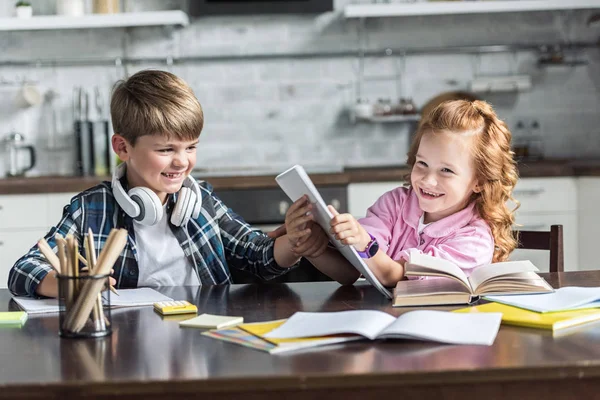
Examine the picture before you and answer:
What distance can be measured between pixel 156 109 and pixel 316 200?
52 cm

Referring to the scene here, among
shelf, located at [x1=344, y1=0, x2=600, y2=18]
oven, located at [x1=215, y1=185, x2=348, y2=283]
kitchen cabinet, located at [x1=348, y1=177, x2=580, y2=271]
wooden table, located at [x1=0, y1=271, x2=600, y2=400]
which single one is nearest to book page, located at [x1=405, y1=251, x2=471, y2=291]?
wooden table, located at [x1=0, y1=271, x2=600, y2=400]

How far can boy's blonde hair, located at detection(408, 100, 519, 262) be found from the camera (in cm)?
186

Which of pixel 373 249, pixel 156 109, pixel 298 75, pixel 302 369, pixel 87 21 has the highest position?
pixel 87 21

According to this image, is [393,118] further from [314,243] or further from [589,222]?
[314,243]

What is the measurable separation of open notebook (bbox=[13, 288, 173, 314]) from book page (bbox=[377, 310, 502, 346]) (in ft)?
1.81

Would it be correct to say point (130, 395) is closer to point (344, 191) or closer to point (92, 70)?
point (344, 191)

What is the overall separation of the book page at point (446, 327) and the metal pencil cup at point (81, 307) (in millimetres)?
454

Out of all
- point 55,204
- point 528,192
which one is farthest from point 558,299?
point 55,204

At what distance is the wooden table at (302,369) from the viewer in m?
1.06

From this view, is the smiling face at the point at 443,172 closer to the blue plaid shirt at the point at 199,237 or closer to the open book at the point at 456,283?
the open book at the point at 456,283

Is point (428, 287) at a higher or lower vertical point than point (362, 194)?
lower

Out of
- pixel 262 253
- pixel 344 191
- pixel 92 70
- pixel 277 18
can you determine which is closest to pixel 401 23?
pixel 277 18

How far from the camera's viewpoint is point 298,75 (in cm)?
425

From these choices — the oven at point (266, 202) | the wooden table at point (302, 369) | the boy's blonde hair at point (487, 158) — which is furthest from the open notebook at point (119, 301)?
the oven at point (266, 202)
